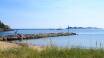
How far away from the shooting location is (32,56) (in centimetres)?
764

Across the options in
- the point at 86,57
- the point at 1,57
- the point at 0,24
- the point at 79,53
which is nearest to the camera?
the point at 1,57

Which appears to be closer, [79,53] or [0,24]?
[79,53]

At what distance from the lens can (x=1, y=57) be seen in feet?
23.9

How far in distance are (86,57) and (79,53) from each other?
80 centimetres

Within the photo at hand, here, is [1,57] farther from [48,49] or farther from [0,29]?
[0,29]

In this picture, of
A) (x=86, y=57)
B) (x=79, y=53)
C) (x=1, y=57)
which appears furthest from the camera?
(x=79, y=53)

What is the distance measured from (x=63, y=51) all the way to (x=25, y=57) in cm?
183

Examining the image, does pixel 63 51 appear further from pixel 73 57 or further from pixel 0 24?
pixel 0 24

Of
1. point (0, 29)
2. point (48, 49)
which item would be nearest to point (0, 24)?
point (0, 29)

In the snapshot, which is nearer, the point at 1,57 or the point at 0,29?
the point at 1,57

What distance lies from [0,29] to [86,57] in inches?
4710

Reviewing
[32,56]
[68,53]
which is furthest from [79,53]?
[32,56]

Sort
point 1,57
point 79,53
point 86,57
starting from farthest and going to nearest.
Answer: point 79,53 → point 86,57 → point 1,57

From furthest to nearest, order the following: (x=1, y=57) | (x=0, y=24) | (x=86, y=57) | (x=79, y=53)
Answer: (x=0, y=24)
(x=79, y=53)
(x=86, y=57)
(x=1, y=57)
